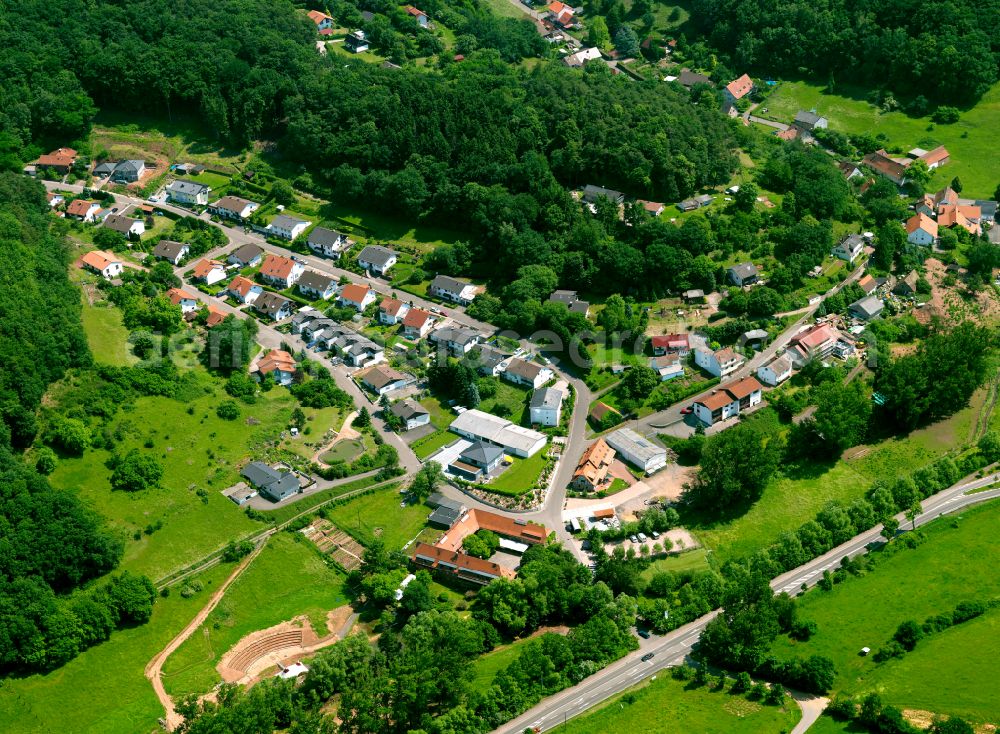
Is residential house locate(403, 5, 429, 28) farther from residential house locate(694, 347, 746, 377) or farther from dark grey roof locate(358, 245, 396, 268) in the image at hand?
residential house locate(694, 347, 746, 377)

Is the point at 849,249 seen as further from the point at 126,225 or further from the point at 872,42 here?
the point at 126,225

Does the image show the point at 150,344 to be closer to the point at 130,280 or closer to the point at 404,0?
the point at 130,280

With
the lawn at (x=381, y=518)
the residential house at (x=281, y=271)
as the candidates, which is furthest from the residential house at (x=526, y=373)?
the residential house at (x=281, y=271)

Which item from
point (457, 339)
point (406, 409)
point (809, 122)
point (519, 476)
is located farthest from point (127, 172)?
point (809, 122)

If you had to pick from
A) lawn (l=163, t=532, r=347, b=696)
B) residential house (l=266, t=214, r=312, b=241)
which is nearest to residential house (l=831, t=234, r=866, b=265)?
residential house (l=266, t=214, r=312, b=241)

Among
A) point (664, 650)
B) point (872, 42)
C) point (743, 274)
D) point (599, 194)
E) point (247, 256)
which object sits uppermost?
point (872, 42)

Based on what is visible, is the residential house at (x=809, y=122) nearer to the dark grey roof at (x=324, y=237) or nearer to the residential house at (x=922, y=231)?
the residential house at (x=922, y=231)
